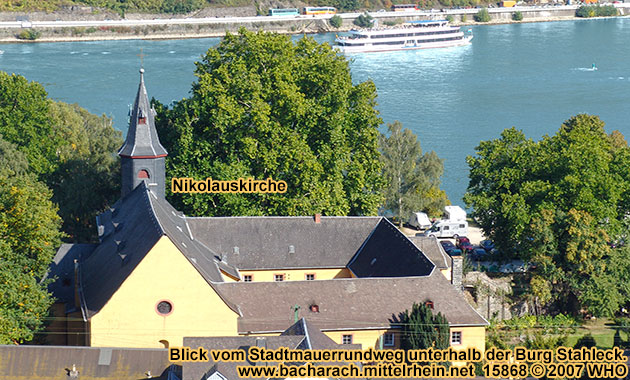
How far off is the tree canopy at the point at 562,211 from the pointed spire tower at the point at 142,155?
15287mm

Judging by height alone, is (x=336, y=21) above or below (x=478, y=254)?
above

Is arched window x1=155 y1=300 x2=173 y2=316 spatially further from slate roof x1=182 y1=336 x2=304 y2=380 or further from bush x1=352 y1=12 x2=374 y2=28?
bush x1=352 y1=12 x2=374 y2=28

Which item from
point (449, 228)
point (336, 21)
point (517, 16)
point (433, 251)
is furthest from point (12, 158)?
point (517, 16)

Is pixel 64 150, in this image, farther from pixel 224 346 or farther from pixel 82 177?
pixel 224 346

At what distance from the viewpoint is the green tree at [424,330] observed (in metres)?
37.3

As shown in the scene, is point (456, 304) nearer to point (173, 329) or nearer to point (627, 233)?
point (173, 329)

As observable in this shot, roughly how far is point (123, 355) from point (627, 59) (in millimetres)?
116830

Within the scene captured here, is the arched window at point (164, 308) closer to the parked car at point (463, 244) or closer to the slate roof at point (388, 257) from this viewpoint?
the slate roof at point (388, 257)

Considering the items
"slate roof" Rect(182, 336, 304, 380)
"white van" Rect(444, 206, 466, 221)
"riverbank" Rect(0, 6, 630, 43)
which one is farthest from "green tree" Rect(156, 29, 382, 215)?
"riverbank" Rect(0, 6, 630, 43)

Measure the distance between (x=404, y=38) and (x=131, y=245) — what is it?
394ft

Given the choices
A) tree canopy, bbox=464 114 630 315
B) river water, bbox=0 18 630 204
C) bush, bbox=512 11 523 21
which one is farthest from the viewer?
bush, bbox=512 11 523 21

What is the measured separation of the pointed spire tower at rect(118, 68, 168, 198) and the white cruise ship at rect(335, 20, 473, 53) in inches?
4058

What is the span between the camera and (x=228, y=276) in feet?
139

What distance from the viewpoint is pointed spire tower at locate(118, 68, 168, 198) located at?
45.4m
